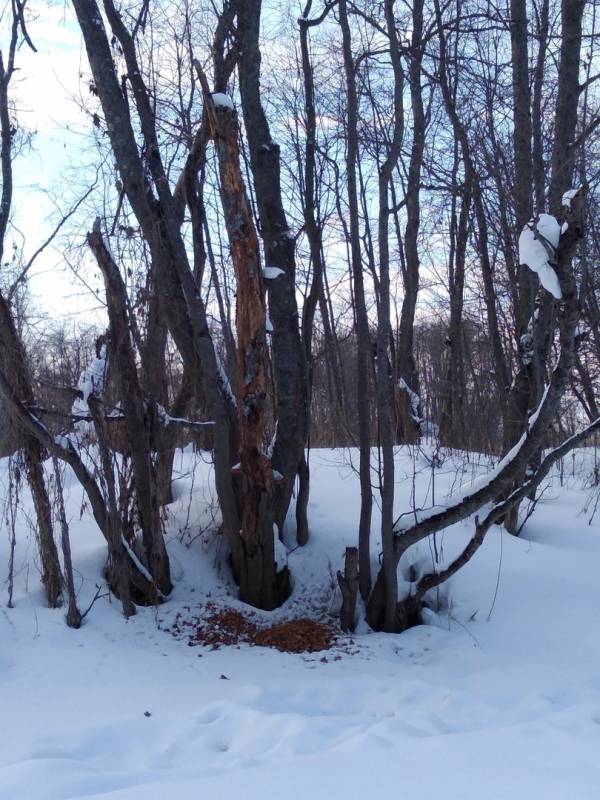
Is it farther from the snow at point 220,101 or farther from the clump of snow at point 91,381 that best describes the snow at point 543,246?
the clump of snow at point 91,381

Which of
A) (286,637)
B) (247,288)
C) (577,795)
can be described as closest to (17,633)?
(286,637)

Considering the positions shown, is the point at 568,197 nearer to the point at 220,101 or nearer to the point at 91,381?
the point at 220,101

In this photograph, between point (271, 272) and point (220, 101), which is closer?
point (220, 101)

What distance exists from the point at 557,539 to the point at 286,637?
2756 mm

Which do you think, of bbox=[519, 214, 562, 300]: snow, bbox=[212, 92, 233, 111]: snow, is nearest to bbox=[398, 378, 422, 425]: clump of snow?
bbox=[212, 92, 233, 111]: snow

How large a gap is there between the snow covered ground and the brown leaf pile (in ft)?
0.42

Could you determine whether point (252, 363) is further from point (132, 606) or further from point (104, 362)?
point (132, 606)

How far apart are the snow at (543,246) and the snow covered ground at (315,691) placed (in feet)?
7.55

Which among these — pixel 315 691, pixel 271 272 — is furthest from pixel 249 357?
pixel 315 691

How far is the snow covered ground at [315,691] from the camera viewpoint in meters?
2.82

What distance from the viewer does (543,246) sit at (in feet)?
12.4

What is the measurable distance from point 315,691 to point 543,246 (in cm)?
280

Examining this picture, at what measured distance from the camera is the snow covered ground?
2.82 m

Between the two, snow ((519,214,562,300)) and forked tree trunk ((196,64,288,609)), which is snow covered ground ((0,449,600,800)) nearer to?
forked tree trunk ((196,64,288,609))
